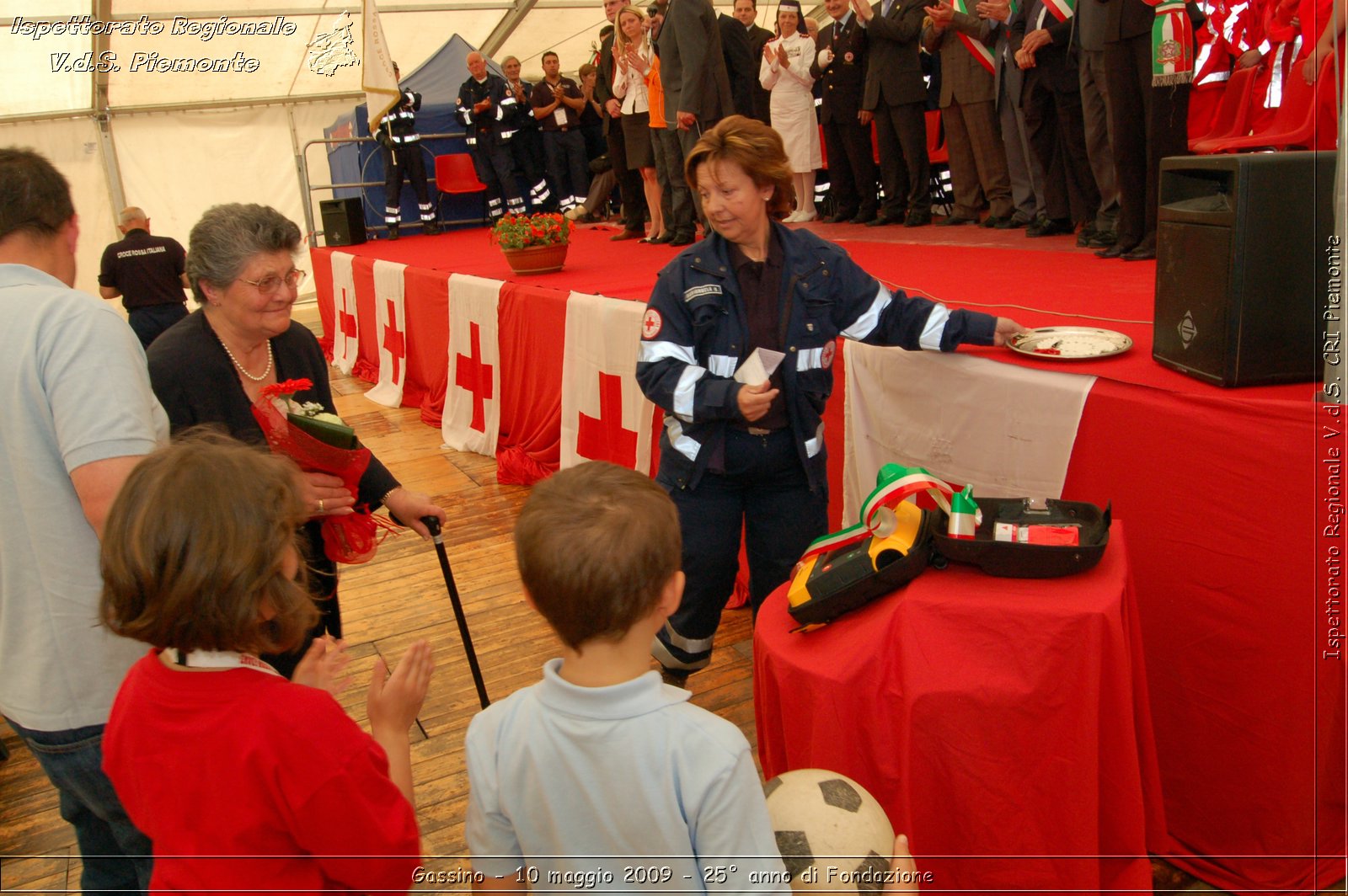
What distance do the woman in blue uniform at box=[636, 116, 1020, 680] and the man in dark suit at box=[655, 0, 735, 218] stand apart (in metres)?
2.64

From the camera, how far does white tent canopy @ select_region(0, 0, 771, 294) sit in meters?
9.12

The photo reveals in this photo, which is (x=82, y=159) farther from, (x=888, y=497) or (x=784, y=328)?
(x=888, y=497)

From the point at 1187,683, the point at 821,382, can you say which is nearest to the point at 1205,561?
the point at 1187,683

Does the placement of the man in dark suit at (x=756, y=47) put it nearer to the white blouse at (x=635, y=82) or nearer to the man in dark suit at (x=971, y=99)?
the white blouse at (x=635, y=82)

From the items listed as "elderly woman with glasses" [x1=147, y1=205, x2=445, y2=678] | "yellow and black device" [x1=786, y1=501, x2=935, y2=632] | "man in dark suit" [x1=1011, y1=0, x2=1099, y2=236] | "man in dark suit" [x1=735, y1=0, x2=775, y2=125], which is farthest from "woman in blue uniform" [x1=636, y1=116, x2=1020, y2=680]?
"man in dark suit" [x1=735, y1=0, x2=775, y2=125]

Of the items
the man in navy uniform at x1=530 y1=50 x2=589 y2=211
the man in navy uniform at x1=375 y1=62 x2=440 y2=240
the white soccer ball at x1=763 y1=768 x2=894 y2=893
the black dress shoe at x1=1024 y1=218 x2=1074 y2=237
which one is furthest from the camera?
the man in navy uniform at x1=375 y1=62 x2=440 y2=240

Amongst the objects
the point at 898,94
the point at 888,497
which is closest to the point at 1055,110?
the point at 898,94

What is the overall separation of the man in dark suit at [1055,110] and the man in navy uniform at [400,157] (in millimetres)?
6618

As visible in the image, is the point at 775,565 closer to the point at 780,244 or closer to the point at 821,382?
the point at 821,382

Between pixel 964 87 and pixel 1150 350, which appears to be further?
pixel 964 87

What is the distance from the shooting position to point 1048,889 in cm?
142

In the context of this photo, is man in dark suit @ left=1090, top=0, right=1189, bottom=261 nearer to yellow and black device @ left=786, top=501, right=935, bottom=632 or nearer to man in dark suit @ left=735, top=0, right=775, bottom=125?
yellow and black device @ left=786, top=501, right=935, bottom=632

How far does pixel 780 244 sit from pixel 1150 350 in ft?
2.57

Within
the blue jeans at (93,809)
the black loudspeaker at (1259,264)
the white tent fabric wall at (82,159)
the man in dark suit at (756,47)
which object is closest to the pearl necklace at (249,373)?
the blue jeans at (93,809)
